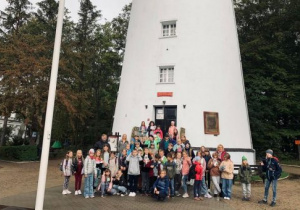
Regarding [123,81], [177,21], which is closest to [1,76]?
[123,81]

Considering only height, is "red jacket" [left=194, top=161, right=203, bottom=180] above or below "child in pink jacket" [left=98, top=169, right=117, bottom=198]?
above

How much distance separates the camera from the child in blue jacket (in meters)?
9.19

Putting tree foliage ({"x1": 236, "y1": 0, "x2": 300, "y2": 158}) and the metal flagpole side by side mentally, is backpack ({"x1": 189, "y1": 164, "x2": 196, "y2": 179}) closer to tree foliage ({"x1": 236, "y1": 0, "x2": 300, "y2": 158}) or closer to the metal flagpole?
the metal flagpole

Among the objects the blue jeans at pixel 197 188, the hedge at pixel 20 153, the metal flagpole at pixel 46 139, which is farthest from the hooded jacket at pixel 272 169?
the hedge at pixel 20 153

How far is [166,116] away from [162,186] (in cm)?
712

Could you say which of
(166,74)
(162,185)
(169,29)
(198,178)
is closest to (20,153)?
(166,74)

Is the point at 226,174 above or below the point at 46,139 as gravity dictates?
below

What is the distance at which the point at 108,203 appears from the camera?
28.5ft

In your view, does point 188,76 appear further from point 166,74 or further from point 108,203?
point 108,203

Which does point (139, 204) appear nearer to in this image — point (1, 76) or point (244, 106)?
point (244, 106)

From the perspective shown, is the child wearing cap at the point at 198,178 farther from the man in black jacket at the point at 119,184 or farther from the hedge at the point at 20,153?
the hedge at the point at 20,153

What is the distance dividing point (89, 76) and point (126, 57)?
15949mm

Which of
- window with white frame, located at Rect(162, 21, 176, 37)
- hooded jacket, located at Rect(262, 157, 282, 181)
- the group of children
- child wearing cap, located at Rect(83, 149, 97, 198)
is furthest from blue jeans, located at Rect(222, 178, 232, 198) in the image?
window with white frame, located at Rect(162, 21, 176, 37)

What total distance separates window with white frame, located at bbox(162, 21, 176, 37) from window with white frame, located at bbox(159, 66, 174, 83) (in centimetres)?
214
